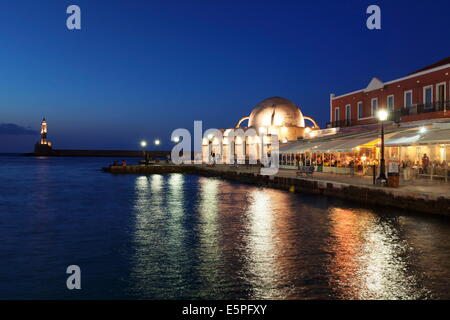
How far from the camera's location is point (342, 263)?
33.0 ft

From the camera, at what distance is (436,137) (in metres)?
22.8

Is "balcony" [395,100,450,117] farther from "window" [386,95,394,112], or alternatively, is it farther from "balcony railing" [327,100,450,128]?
"window" [386,95,394,112]

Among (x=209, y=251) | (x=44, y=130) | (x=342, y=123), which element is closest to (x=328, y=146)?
(x=342, y=123)

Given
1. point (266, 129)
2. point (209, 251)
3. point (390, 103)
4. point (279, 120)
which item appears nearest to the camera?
point (209, 251)

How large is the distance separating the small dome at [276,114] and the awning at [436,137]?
3856cm

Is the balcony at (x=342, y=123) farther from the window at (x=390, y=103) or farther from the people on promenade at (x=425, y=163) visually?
the people on promenade at (x=425, y=163)

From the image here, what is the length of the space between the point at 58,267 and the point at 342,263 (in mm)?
6795

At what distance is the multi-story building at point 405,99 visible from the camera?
29141 mm

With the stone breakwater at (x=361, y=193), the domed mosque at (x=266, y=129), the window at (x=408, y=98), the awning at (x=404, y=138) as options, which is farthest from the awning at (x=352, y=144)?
the domed mosque at (x=266, y=129)

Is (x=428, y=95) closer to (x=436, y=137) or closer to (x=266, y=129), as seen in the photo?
(x=436, y=137)

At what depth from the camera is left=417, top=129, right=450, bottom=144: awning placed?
22.0m

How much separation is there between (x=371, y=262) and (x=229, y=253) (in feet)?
11.6
